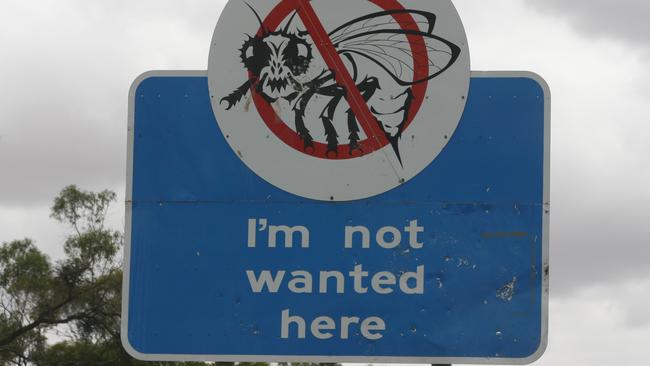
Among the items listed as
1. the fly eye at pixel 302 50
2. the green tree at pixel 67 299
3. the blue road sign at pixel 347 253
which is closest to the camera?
the blue road sign at pixel 347 253

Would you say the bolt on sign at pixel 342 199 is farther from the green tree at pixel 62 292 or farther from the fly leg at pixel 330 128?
the green tree at pixel 62 292

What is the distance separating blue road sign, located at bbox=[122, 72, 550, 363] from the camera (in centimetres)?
412

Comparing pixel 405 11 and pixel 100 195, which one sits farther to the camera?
pixel 100 195

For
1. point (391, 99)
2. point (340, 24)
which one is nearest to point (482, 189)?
point (391, 99)

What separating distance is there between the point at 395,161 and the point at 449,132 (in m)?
0.20

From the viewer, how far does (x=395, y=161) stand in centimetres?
419

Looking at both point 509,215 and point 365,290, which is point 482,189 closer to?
point 509,215

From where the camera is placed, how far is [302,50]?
423 cm

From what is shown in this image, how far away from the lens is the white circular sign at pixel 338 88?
13.7ft

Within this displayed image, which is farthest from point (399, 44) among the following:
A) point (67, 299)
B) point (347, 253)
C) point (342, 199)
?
point (67, 299)

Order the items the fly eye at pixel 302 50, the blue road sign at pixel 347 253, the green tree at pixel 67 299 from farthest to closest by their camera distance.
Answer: the green tree at pixel 67 299 → the fly eye at pixel 302 50 → the blue road sign at pixel 347 253

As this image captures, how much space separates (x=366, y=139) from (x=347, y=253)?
356mm

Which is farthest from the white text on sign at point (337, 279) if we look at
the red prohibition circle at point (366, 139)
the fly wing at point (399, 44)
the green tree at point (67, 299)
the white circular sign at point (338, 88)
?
the green tree at point (67, 299)

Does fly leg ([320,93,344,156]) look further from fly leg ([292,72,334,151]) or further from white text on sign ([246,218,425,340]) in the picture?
white text on sign ([246,218,425,340])
